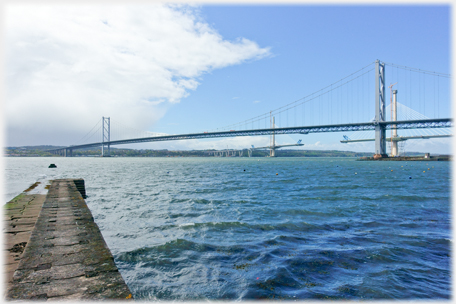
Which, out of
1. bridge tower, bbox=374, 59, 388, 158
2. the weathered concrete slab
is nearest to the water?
the weathered concrete slab

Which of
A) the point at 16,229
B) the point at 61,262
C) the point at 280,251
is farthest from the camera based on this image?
the point at 16,229

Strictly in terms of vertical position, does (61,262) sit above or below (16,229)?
above

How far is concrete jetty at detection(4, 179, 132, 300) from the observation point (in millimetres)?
2615

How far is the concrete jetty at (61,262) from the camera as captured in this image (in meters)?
2.62

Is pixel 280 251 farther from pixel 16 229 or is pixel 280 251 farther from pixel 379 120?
pixel 379 120

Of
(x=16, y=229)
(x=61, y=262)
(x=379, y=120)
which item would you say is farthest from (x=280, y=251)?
(x=379, y=120)

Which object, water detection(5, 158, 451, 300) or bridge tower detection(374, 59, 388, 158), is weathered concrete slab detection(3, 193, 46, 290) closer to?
water detection(5, 158, 451, 300)

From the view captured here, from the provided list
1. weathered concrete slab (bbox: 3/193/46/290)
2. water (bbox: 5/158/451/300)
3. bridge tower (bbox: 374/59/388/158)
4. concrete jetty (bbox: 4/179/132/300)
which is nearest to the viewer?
concrete jetty (bbox: 4/179/132/300)

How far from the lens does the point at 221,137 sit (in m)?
73.7

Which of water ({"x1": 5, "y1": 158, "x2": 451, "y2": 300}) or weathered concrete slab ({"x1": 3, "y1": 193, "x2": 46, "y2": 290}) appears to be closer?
weathered concrete slab ({"x1": 3, "y1": 193, "x2": 46, "y2": 290})

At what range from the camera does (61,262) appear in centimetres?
330

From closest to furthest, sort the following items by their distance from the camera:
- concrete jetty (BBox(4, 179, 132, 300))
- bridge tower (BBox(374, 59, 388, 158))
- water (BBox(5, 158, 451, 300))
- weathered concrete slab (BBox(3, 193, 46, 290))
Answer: concrete jetty (BBox(4, 179, 132, 300)) → weathered concrete slab (BBox(3, 193, 46, 290)) → water (BBox(5, 158, 451, 300)) → bridge tower (BBox(374, 59, 388, 158))

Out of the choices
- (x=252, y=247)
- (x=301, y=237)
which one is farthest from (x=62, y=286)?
(x=301, y=237)

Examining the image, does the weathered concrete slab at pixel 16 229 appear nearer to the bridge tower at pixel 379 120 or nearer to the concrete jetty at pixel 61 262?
the concrete jetty at pixel 61 262
